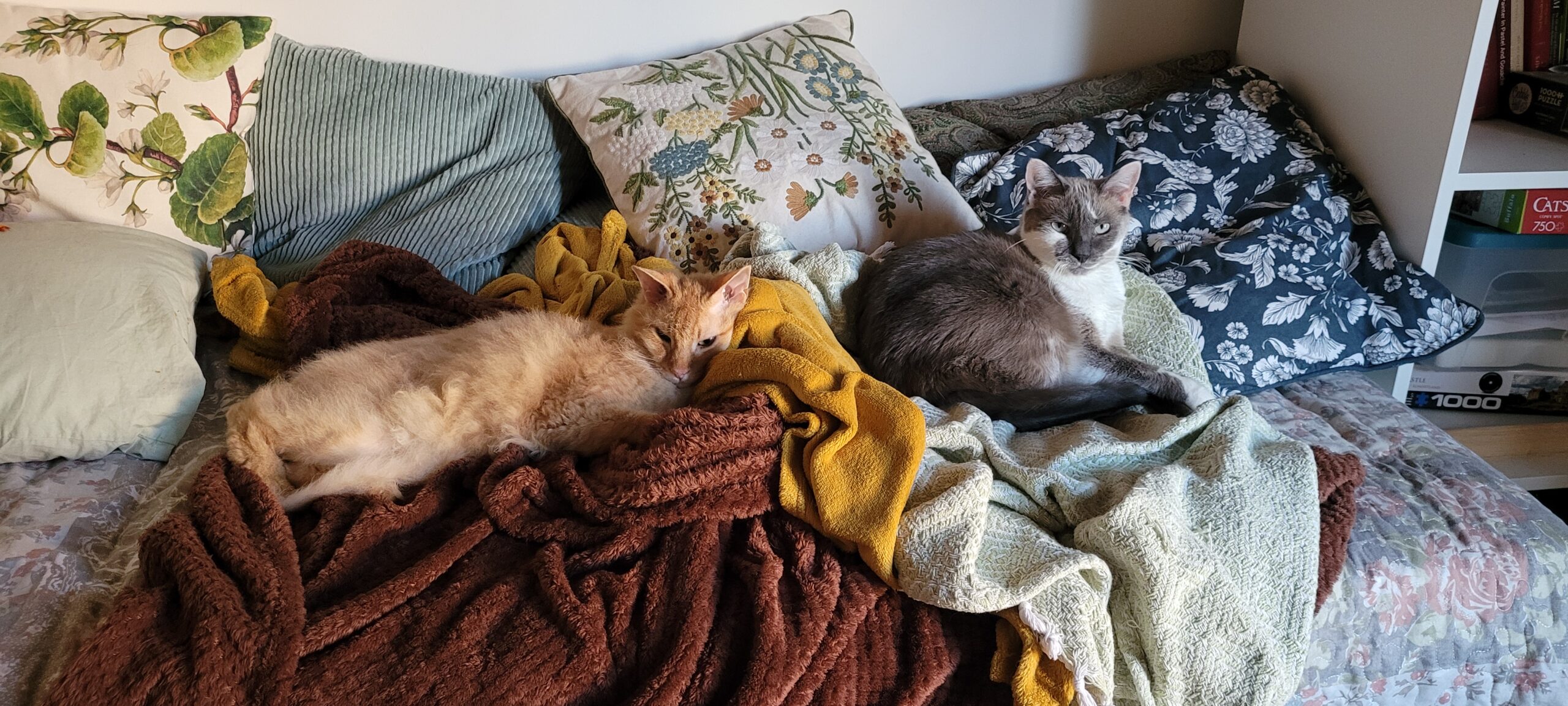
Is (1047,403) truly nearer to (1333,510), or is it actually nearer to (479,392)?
(1333,510)

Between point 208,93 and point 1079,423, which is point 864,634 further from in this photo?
point 208,93

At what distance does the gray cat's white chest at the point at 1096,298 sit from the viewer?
1450 millimetres

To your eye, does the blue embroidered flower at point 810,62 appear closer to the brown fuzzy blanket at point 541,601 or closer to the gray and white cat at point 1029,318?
the gray and white cat at point 1029,318

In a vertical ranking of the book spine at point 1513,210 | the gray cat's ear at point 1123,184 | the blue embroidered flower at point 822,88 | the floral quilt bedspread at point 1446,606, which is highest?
the blue embroidered flower at point 822,88

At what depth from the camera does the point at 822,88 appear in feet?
5.72

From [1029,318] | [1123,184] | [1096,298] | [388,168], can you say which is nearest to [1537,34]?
[1123,184]

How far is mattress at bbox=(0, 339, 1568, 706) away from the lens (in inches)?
41.8

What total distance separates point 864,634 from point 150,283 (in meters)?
1.11

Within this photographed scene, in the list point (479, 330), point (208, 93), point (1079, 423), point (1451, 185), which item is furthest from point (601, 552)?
point (1451, 185)

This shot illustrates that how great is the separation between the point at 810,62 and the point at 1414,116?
1.05m

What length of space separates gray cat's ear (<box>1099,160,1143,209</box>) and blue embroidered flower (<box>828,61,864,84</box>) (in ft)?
1.80

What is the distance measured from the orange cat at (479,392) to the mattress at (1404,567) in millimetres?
174

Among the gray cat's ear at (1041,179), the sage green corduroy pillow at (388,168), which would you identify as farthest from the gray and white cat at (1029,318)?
the sage green corduroy pillow at (388,168)

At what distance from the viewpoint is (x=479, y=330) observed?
1.22 meters
